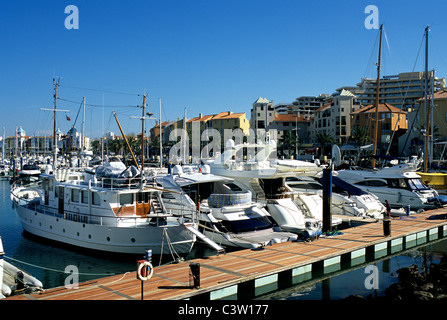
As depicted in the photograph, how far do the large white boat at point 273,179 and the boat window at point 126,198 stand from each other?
750 cm

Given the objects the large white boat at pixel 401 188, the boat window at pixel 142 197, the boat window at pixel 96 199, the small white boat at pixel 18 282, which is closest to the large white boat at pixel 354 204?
the large white boat at pixel 401 188

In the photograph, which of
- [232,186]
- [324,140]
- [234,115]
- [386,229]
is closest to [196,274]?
[386,229]

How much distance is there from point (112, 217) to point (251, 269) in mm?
7537

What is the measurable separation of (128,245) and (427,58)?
3543cm

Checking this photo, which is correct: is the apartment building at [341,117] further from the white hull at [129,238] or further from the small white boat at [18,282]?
the small white boat at [18,282]

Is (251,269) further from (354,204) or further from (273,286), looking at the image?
(354,204)

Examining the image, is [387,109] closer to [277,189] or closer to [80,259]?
[277,189]

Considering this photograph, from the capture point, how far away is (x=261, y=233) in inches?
766

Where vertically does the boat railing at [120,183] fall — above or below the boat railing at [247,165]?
below

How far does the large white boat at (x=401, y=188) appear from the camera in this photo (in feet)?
97.9

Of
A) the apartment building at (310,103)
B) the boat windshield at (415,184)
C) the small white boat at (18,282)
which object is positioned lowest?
the small white boat at (18,282)

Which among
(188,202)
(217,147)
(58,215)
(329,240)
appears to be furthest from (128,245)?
(217,147)

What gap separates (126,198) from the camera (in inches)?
757

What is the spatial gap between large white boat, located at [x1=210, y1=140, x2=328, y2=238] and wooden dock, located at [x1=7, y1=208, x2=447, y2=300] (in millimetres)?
2898
